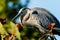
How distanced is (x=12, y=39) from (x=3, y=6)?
66cm

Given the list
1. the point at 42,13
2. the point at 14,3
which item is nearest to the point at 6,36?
the point at 14,3

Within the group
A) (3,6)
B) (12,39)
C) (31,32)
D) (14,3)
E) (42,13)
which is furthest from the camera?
(42,13)

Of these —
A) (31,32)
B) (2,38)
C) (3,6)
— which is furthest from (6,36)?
(3,6)

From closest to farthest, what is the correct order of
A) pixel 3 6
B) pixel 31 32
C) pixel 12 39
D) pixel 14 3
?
pixel 12 39
pixel 31 32
pixel 3 6
pixel 14 3

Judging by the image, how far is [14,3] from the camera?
4.50ft

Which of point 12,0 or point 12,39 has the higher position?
point 12,0

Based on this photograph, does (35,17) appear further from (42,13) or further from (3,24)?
(3,24)

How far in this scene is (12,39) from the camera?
62 cm

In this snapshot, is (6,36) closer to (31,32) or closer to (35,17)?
(31,32)

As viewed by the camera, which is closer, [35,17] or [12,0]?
[12,0]

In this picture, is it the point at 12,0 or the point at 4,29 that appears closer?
the point at 4,29

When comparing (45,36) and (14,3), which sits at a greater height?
(14,3)

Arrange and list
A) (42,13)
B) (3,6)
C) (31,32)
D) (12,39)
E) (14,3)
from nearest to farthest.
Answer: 1. (12,39)
2. (31,32)
3. (3,6)
4. (14,3)
5. (42,13)

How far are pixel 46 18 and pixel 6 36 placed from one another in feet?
3.57
